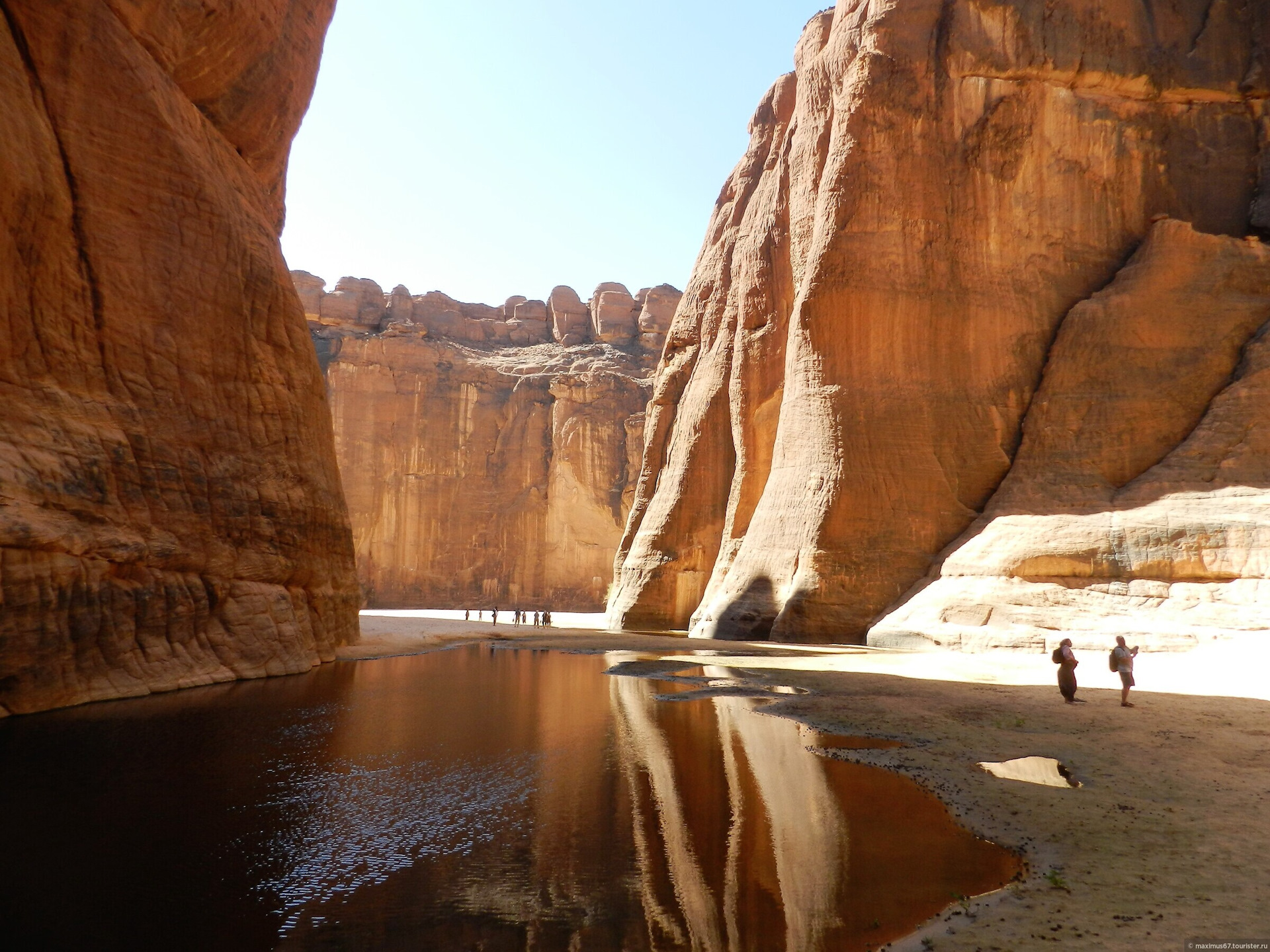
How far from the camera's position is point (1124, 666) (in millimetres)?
11586

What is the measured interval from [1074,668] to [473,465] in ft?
173

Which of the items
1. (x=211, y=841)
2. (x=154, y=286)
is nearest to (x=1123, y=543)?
(x=211, y=841)

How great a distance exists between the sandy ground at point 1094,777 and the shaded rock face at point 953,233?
813 centimetres

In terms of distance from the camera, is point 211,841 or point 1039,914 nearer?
point 1039,914

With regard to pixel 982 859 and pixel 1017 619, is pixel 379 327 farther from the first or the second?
pixel 982 859

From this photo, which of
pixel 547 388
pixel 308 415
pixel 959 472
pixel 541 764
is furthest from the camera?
pixel 547 388

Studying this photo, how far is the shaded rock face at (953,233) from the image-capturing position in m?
25.3

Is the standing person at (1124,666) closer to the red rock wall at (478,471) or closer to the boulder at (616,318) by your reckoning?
the red rock wall at (478,471)

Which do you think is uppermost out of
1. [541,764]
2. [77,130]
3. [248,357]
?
[77,130]

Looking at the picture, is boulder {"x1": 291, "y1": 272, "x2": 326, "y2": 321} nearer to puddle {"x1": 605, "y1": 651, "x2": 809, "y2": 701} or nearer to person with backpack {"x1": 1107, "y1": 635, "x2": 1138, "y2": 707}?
puddle {"x1": 605, "y1": 651, "x2": 809, "y2": 701}

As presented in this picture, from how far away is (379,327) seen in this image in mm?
64062

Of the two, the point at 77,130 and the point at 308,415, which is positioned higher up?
the point at 77,130

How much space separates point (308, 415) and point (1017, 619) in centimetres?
1731

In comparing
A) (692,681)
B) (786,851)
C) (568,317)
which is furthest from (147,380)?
(568,317)
